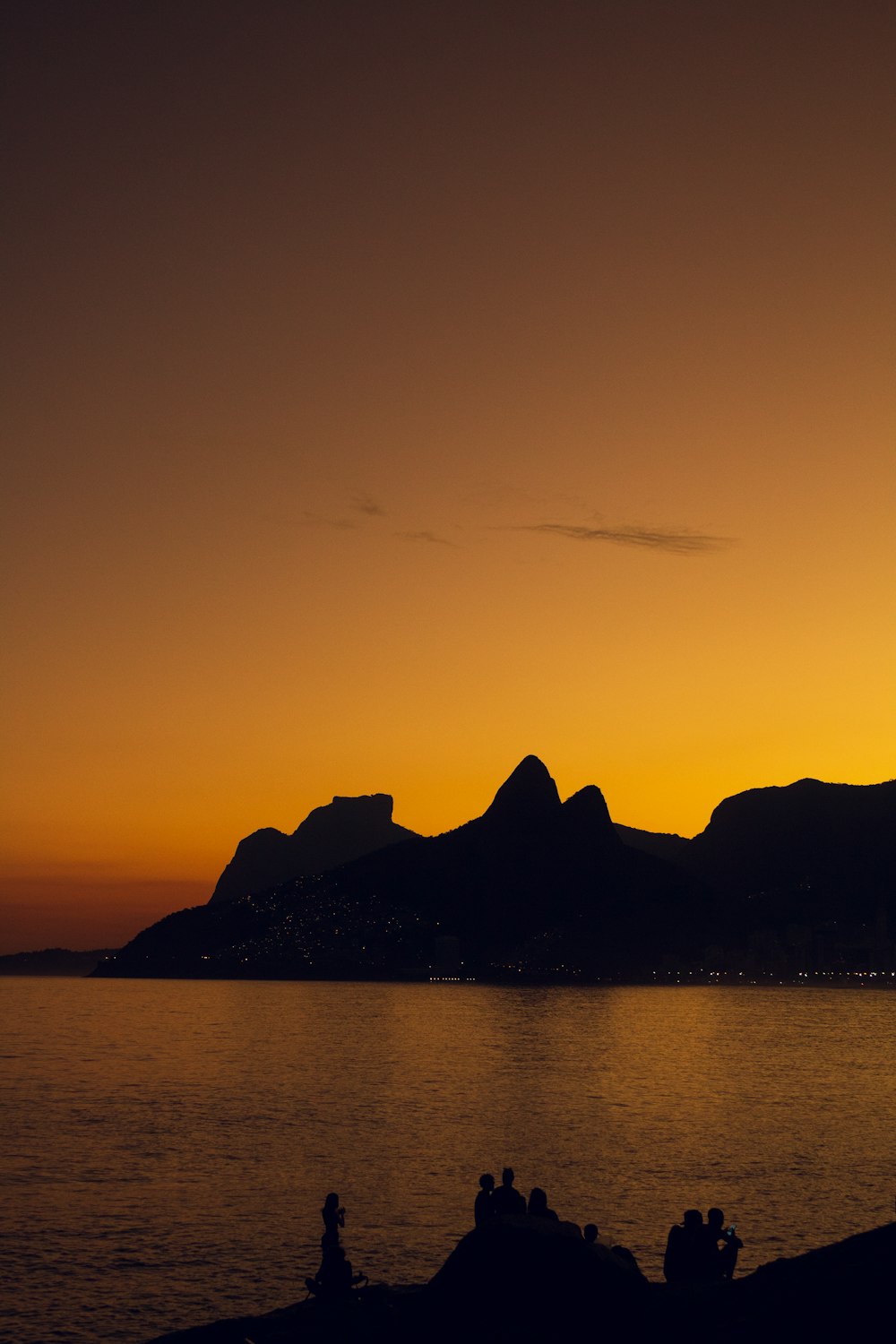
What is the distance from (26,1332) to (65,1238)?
11.1 m

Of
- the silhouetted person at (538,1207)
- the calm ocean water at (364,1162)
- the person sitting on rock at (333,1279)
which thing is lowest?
the calm ocean water at (364,1162)

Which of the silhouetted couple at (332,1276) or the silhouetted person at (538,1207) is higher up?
the silhouetted person at (538,1207)

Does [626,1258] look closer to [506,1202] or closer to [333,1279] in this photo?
[506,1202]

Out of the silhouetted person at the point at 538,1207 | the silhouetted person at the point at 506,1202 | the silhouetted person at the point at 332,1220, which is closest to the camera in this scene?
the silhouetted person at the point at 538,1207

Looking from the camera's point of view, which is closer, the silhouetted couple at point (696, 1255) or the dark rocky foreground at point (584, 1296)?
the dark rocky foreground at point (584, 1296)

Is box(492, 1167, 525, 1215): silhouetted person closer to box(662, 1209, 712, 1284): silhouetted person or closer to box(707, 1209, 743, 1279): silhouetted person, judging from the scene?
box(662, 1209, 712, 1284): silhouetted person

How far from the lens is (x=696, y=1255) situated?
25.6 metres

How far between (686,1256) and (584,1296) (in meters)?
→ 5.81

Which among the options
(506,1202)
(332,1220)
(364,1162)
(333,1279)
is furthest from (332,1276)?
(364,1162)

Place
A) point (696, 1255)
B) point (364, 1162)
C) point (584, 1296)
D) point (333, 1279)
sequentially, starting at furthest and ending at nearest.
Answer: point (364, 1162)
point (333, 1279)
point (696, 1255)
point (584, 1296)

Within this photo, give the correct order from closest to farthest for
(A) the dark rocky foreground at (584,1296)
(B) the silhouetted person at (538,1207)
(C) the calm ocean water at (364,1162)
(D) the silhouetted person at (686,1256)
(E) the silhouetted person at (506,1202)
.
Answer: (A) the dark rocky foreground at (584,1296), (D) the silhouetted person at (686,1256), (B) the silhouetted person at (538,1207), (E) the silhouetted person at (506,1202), (C) the calm ocean water at (364,1162)

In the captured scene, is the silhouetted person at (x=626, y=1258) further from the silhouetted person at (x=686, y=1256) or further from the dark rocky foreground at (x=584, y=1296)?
the silhouetted person at (x=686, y=1256)

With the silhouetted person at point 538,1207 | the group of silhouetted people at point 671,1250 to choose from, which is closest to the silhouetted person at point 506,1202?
the group of silhouetted people at point 671,1250

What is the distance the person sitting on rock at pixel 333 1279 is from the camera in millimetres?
25891
